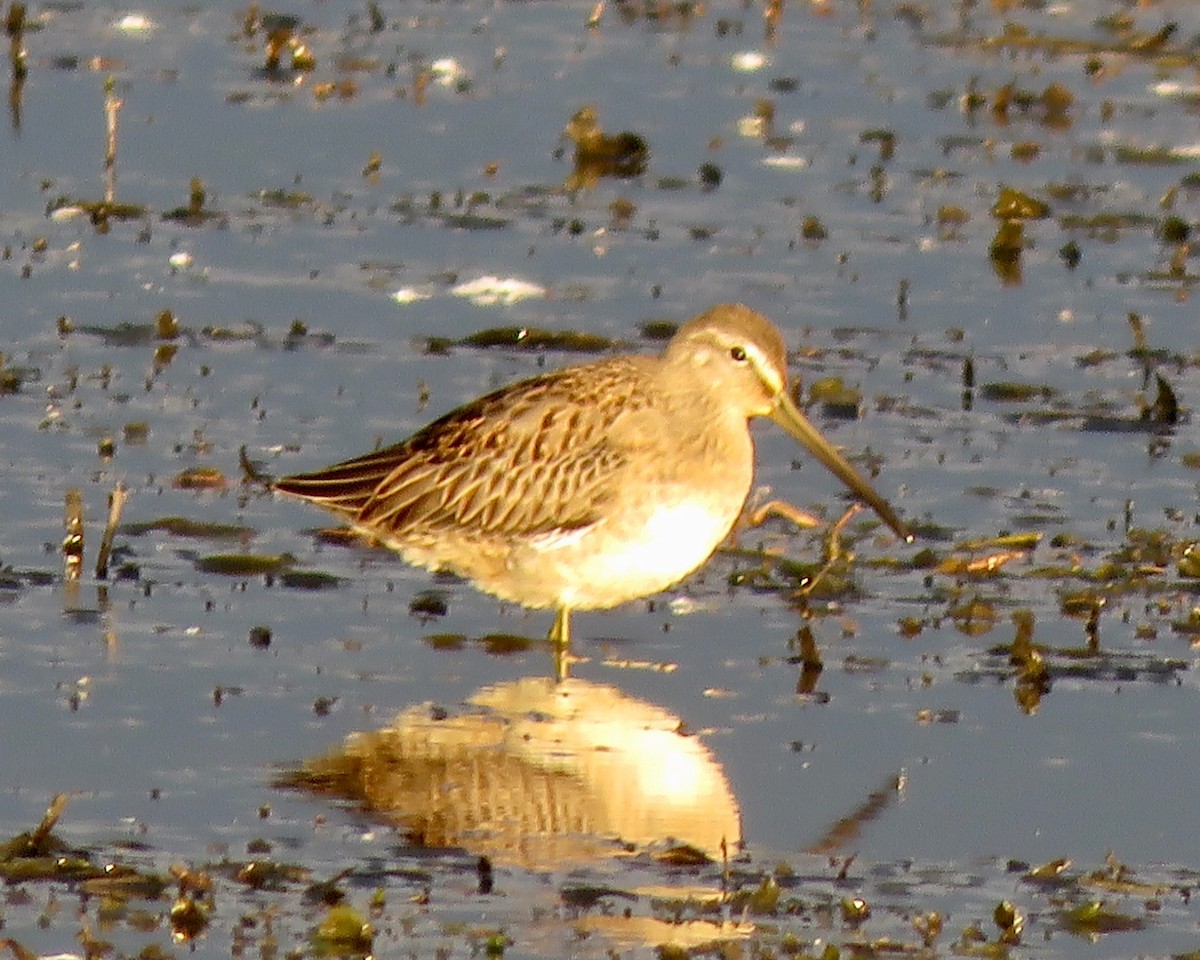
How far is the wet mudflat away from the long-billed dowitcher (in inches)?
10.2

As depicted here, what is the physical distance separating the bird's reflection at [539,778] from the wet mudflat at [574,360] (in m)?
0.02

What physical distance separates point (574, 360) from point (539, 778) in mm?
4647

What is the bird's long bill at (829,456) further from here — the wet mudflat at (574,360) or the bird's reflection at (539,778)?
the bird's reflection at (539,778)

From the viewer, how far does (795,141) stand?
16.4 m

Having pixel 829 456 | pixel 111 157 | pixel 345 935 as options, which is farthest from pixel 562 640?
pixel 111 157

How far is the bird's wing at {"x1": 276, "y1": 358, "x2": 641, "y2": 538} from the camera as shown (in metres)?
9.34

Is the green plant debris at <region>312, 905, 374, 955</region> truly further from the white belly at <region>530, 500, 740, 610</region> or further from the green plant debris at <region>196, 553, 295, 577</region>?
the green plant debris at <region>196, 553, 295, 577</region>

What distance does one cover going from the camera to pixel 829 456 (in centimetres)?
1001

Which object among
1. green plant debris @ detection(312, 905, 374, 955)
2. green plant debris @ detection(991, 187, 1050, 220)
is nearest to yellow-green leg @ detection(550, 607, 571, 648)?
green plant debris @ detection(312, 905, 374, 955)

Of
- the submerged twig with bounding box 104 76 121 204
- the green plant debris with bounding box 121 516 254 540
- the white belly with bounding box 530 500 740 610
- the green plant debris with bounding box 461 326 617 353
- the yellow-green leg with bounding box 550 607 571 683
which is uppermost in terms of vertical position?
the submerged twig with bounding box 104 76 121 204

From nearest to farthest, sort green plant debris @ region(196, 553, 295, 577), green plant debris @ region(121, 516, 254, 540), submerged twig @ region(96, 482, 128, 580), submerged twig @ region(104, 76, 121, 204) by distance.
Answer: submerged twig @ region(96, 482, 128, 580)
green plant debris @ region(196, 553, 295, 577)
green plant debris @ region(121, 516, 254, 540)
submerged twig @ region(104, 76, 121, 204)

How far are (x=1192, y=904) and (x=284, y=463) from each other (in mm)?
4590

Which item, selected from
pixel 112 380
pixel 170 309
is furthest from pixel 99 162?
pixel 112 380

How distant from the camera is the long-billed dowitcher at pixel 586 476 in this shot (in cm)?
920
